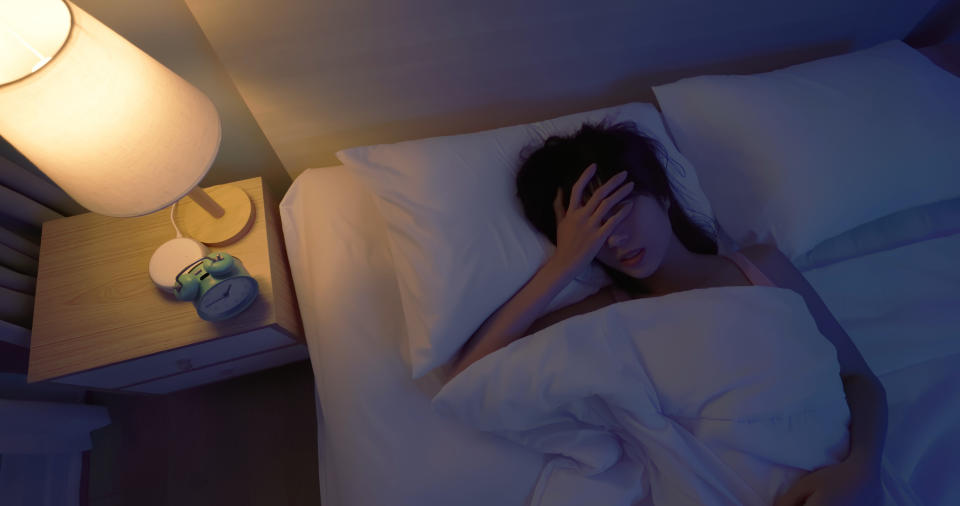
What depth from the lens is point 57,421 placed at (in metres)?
1.28

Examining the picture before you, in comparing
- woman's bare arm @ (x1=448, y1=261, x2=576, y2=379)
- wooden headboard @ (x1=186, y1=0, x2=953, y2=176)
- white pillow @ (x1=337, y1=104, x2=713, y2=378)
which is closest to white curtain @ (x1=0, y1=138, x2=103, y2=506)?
wooden headboard @ (x1=186, y1=0, x2=953, y2=176)

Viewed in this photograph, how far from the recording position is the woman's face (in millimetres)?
971

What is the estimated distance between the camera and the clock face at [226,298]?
970 mm

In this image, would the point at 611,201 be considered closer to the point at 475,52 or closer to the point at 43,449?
the point at 475,52

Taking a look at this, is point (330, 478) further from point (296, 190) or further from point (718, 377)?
point (718, 377)

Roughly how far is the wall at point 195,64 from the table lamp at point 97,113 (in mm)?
207

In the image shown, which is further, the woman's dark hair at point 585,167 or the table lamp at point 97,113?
the woman's dark hair at point 585,167

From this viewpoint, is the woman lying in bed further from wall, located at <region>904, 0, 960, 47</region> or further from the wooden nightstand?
wall, located at <region>904, 0, 960, 47</region>

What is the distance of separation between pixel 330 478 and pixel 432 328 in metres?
0.43

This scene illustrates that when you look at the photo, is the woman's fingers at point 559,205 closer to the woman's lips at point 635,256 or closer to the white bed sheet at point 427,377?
the woman's lips at point 635,256

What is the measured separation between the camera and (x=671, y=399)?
2.71 ft

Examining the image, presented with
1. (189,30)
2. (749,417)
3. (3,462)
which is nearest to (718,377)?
(749,417)

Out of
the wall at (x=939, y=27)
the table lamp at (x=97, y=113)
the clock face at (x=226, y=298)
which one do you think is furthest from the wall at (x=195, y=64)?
the wall at (x=939, y=27)

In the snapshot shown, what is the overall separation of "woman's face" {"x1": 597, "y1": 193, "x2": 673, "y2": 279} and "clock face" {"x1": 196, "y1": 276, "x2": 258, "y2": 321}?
0.79 m
